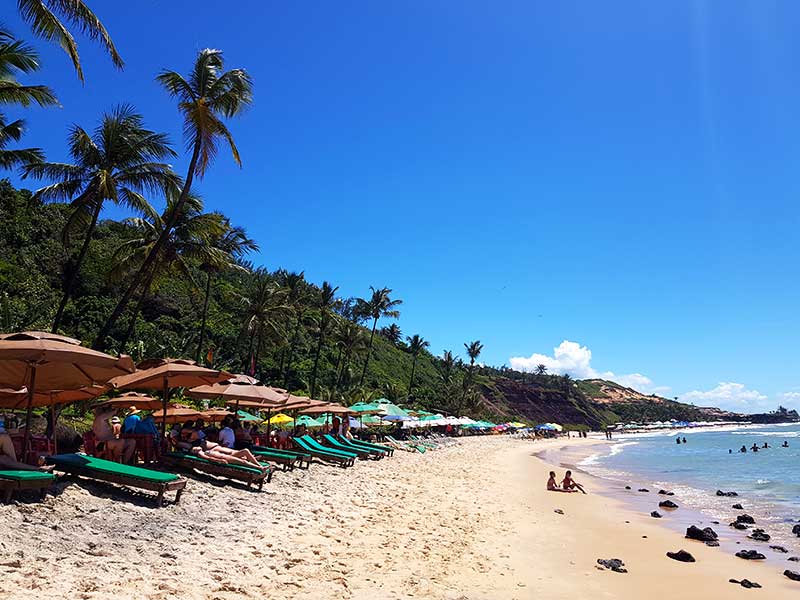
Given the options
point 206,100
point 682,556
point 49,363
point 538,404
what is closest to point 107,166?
point 206,100

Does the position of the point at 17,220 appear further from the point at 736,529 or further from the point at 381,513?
the point at 736,529

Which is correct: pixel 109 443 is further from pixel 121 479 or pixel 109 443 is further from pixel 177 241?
pixel 177 241

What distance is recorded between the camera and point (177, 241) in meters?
19.5

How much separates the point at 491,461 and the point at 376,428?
9.49 meters

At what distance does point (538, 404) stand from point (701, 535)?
95.9 metres

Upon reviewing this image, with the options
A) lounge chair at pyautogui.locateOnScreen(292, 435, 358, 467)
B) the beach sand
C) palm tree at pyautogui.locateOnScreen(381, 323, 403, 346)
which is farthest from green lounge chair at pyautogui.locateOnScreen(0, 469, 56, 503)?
palm tree at pyautogui.locateOnScreen(381, 323, 403, 346)

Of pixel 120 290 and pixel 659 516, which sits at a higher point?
pixel 120 290

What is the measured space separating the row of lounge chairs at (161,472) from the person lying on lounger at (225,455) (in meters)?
0.16

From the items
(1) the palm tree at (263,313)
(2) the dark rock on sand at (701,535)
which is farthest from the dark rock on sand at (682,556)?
(1) the palm tree at (263,313)

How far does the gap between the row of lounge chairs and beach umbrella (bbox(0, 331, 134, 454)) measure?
986 mm

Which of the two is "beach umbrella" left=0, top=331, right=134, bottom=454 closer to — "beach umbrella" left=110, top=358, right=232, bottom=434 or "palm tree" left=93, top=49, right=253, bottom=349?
"beach umbrella" left=110, top=358, right=232, bottom=434

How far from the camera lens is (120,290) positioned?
3850 cm

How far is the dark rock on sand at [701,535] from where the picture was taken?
12.0 meters

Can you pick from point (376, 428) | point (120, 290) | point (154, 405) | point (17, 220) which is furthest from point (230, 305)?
point (154, 405)
